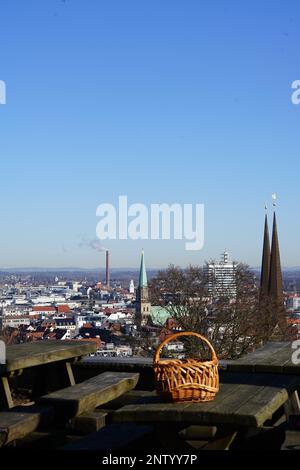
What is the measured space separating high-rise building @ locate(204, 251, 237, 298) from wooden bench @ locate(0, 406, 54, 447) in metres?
19.5

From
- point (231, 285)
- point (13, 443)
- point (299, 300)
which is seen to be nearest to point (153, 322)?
point (231, 285)

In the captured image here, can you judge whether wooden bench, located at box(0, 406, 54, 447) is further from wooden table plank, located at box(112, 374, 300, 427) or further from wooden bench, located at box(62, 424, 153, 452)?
wooden table plank, located at box(112, 374, 300, 427)

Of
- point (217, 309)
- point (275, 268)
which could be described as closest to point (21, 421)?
point (217, 309)

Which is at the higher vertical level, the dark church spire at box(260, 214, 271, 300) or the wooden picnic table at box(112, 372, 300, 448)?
the dark church spire at box(260, 214, 271, 300)

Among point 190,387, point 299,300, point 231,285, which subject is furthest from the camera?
point 299,300

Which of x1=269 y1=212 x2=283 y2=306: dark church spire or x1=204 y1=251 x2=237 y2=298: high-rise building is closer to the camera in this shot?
x1=204 y1=251 x2=237 y2=298: high-rise building

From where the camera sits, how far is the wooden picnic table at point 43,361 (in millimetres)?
5033

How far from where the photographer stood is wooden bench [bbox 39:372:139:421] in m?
4.06

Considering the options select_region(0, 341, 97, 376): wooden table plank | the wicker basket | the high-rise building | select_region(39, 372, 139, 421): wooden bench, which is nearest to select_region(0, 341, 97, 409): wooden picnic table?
select_region(0, 341, 97, 376): wooden table plank

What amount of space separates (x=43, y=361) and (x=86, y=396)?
1.13 metres
